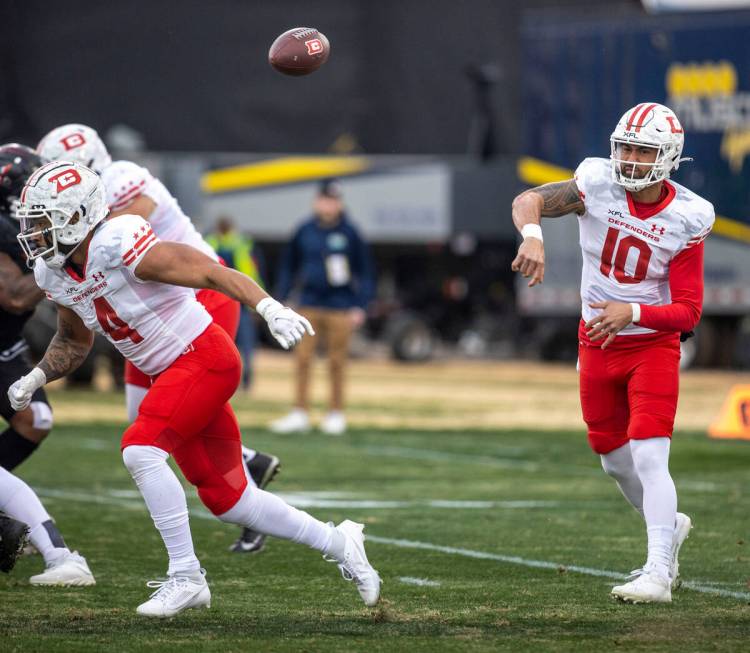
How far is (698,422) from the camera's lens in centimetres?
1527

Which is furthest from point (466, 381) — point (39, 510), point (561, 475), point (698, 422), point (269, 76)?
point (39, 510)

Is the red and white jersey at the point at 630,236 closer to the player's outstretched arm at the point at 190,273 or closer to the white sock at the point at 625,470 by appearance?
the white sock at the point at 625,470

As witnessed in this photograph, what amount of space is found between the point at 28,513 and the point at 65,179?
65.2 inches

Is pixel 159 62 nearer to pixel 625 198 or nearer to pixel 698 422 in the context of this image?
pixel 698 422

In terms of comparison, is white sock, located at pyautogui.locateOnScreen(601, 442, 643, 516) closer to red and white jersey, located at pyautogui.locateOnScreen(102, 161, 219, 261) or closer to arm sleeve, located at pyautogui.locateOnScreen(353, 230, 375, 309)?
red and white jersey, located at pyautogui.locateOnScreen(102, 161, 219, 261)

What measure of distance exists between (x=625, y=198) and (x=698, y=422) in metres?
9.04

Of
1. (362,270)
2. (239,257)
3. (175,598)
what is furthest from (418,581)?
(239,257)

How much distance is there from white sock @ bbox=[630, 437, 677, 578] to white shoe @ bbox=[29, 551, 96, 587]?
2417mm

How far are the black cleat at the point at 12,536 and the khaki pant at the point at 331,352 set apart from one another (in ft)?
24.6

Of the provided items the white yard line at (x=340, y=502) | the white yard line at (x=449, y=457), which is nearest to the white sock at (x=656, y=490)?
the white yard line at (x=340, y=502)

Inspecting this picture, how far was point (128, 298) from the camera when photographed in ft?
19.6

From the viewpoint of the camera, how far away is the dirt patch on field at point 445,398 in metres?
15.4

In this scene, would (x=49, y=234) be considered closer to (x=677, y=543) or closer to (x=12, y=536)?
(x=12, y=536)

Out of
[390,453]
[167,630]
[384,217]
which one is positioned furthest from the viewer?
[384,217]
